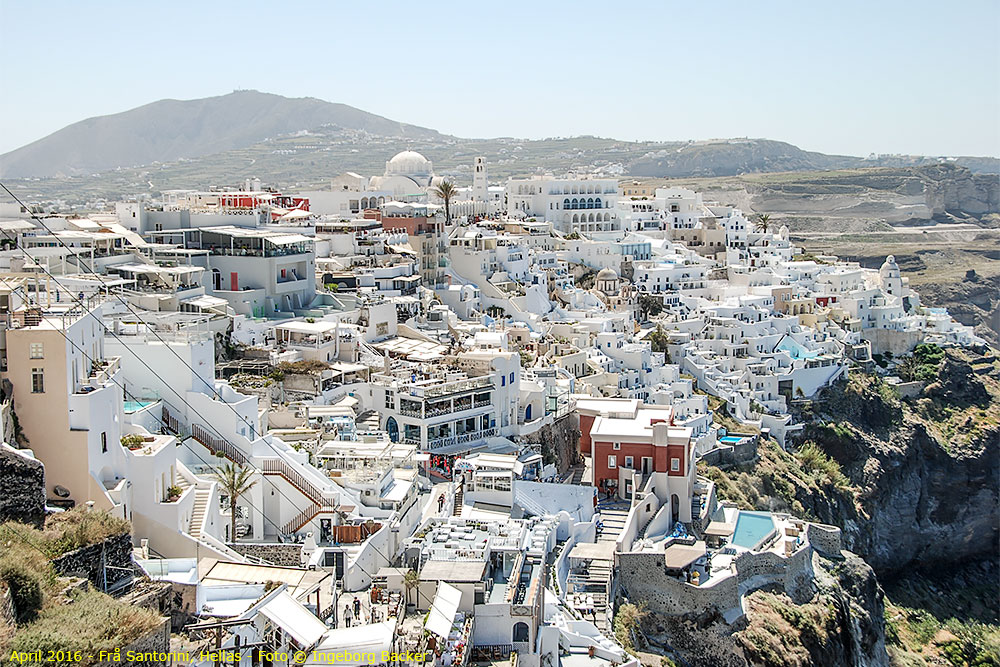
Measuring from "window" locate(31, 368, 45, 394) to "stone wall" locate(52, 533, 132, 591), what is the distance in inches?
111

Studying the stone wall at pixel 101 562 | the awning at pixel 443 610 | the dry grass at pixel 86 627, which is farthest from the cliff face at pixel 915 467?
the dry grass at pixel 86 627

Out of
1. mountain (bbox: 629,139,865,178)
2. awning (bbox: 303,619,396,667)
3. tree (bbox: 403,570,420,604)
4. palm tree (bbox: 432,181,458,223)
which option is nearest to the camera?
awning (bbox: 303,619,396,667)

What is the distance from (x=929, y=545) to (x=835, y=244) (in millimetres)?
56857

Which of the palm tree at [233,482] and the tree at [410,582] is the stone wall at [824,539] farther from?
the palm tree at [233,482]

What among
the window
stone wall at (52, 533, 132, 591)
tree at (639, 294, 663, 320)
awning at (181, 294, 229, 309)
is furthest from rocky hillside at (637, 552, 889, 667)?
tree at (639, 294, 663, 320)

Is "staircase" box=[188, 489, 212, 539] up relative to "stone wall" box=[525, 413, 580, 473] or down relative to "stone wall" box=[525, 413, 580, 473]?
up

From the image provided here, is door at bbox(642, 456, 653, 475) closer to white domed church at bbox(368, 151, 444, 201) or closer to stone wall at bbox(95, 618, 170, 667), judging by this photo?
stone wall at bbox(95, 618, 170, 667)

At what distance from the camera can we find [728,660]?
20156mm

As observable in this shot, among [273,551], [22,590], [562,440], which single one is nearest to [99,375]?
[273,551]

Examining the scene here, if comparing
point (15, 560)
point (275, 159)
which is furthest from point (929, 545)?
point (275, 159)

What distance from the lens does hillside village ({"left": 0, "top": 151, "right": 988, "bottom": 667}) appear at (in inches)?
541

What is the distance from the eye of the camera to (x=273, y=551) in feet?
52.1

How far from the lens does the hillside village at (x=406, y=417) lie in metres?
13.7

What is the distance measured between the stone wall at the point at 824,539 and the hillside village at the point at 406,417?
0.08 m
